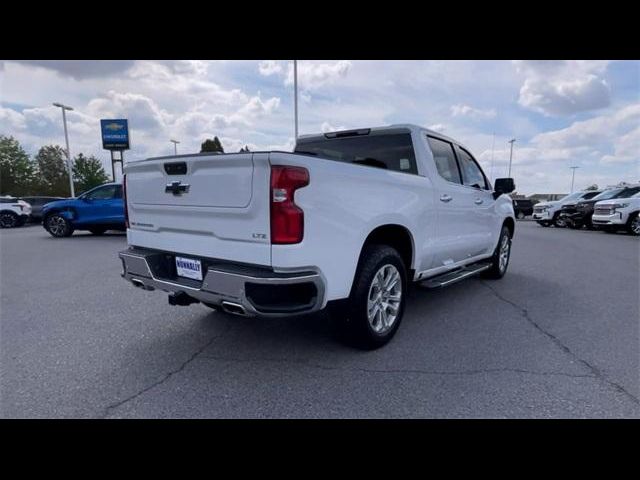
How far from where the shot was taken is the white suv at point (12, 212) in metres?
16.9

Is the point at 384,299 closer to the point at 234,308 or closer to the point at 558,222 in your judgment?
the point at 234,308

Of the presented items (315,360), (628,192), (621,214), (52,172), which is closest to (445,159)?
(315,360)

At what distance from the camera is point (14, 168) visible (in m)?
50.8

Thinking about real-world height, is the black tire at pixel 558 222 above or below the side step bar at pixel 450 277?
below

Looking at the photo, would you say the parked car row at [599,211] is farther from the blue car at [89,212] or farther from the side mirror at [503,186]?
the blue car at [89,212]

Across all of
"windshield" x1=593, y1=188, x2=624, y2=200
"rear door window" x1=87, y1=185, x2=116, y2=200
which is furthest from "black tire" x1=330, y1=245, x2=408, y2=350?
"windshield" x1=593, y1=188, x2=624, y2=200

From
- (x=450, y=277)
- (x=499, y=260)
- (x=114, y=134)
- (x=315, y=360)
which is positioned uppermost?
(x=114, y=134)

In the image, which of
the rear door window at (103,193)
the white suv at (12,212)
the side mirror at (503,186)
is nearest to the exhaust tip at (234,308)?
the side mirror at (503,186)

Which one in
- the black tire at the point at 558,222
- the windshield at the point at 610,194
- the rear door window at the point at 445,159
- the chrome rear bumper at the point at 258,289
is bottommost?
the black tire at the point at 558,222

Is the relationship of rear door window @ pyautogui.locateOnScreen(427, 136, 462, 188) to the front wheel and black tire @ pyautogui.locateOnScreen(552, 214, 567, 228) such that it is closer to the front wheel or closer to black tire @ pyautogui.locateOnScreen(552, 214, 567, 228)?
the front wheel

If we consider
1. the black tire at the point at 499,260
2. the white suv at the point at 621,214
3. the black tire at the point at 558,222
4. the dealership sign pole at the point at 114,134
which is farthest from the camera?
the dealership sign pole at the point at 114,134

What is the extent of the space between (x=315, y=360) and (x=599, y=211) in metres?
16.0

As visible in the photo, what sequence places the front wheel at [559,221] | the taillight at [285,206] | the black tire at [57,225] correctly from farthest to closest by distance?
the front wheel at [559,221] < the black tire at [57,225] < the taillight at [285,206]

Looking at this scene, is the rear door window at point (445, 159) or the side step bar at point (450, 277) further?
the rear door window at point (445, 159)
